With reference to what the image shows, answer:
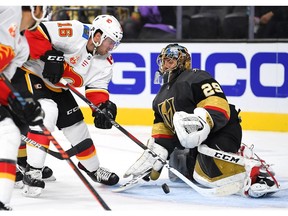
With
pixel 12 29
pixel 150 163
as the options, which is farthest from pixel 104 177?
pixel 12 29

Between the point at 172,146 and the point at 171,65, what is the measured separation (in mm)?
399

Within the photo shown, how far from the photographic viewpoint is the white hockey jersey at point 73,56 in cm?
406

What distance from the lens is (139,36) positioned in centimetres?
700

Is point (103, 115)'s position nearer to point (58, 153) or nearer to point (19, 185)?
point (58, 153)

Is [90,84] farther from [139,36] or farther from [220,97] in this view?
[139,36]

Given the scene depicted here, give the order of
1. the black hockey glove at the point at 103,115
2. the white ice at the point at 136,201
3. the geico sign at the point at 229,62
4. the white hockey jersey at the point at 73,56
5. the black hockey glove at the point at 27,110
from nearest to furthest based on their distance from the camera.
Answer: the black hockey glove at the point at 27,110 < the white ice at the point at 136,201 < the white hockey jersey at the point at 73,56 < the black hockey glove at the point at 103,115 < the geico sign at the point at 229,62

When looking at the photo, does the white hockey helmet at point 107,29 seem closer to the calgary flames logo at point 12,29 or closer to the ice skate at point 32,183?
the ice skate at point 32,183

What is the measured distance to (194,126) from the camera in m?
3.87

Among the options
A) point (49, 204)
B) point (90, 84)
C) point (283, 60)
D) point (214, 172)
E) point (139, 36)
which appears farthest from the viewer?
point (139, 36)

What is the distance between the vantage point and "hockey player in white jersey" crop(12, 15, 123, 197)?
12.9 ft

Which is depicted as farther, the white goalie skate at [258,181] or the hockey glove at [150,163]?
the hockey glove at [150,163]

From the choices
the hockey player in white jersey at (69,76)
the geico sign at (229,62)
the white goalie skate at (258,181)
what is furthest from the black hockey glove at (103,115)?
the geico sign at (229,62)

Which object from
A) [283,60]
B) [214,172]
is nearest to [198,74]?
[214,172]

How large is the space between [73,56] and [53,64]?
253 millimetres
